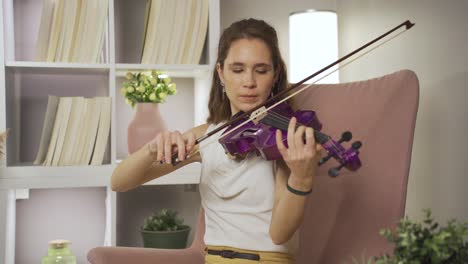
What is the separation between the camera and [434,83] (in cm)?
188

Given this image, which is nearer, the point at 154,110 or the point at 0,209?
the point at 0,209

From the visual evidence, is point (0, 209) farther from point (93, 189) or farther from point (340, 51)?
point (340, 51)

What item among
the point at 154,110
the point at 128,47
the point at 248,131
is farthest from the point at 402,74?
the point at 128,47

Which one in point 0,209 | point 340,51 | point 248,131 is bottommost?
point 0,209

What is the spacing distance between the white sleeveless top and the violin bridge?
0.15 metres

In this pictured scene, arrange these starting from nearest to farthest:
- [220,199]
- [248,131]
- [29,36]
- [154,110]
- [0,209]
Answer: [248,131]
[220,199]
[0,209]
[154,110]
[29,36]

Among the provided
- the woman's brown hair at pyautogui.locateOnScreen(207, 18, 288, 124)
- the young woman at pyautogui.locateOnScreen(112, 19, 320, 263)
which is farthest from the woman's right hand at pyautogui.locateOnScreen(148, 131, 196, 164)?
the woman's brown hair at pyautogui.locateOnScreen(207, 18, 288, 124)

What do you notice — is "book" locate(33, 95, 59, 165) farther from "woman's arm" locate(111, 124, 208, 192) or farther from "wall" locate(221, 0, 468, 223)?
"wall" locate(221, 0, 468, 223)

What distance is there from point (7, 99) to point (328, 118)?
1.20 metres

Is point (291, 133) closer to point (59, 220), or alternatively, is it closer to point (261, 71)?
point (261, 71)

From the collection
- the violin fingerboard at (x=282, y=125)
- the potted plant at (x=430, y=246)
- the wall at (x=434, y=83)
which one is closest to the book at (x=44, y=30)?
the wall at (x=434, y=83)

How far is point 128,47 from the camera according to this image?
2703mm

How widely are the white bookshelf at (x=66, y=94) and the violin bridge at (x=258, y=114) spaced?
1014 millimetres

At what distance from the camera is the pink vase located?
2.43 m
